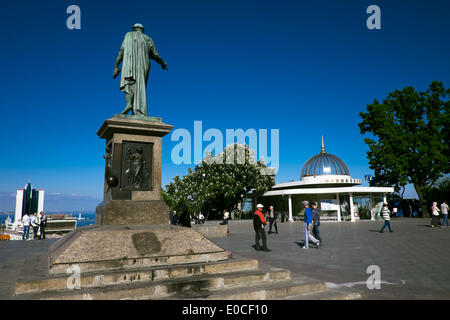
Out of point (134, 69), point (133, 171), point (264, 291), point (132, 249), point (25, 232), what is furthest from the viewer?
point (25, 232)

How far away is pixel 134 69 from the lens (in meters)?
7.75

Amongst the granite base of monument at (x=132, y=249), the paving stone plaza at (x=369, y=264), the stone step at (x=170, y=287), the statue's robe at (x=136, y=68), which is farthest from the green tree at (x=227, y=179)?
the stone step at (x=170, y=287)

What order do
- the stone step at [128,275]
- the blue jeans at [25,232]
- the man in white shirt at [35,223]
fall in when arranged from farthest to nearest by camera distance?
the blue jeans at [25,232], the man in white shirt at [35,223], the stone step at [128,275]

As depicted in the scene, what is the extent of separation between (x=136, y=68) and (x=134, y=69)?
0.06 metres

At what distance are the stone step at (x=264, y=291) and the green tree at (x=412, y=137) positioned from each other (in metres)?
29.8

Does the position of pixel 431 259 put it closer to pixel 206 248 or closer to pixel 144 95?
pixel 206 248

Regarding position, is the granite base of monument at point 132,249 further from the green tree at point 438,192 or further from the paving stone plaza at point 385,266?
the green tree at point 438,192

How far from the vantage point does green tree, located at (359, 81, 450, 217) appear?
29.8 m

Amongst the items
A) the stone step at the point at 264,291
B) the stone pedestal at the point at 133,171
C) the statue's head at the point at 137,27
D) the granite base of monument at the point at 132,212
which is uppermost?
the statue's head at the point at 137,27

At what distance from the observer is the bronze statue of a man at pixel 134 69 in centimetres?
765

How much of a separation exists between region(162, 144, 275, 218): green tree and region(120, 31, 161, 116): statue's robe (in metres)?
25.0

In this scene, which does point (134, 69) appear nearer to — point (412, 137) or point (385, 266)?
point (385, 266)

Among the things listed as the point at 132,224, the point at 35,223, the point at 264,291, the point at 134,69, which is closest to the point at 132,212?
the point at 132,224
